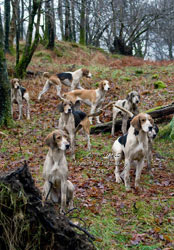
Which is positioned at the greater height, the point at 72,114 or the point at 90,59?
the point at 90,59

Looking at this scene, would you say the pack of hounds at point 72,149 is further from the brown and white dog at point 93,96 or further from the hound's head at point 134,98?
the brown and white dog at point 93,96

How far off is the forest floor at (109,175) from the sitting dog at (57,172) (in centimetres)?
36

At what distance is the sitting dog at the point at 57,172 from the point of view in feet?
16.6

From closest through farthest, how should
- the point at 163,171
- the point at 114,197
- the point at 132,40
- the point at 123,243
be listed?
the point at 123,243 < the point at 114,197 < the point at 163,171 < the point at 132,40

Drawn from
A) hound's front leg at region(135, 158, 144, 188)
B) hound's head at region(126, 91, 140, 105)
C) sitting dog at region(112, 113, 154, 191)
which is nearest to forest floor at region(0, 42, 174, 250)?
hound's front leg at region(135, 158, 144, 188)

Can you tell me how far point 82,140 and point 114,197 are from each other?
463cm

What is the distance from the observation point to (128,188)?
21.0 ft

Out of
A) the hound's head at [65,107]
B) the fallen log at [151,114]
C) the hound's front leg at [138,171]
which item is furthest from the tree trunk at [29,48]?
the hound's front leg at [138,171]

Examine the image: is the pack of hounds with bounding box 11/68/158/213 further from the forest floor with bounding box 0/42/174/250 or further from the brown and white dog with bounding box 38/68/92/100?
Answer: the brown and white dog with bounding box 38/68/92/100

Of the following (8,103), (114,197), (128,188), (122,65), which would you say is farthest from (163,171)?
(122,65)

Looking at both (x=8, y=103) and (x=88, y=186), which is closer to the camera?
(x=88, y=186)

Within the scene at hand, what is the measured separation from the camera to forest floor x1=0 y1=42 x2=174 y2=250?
4.58 meters

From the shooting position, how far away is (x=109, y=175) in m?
7.34

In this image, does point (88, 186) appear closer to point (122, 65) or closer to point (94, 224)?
point (94, 224)
